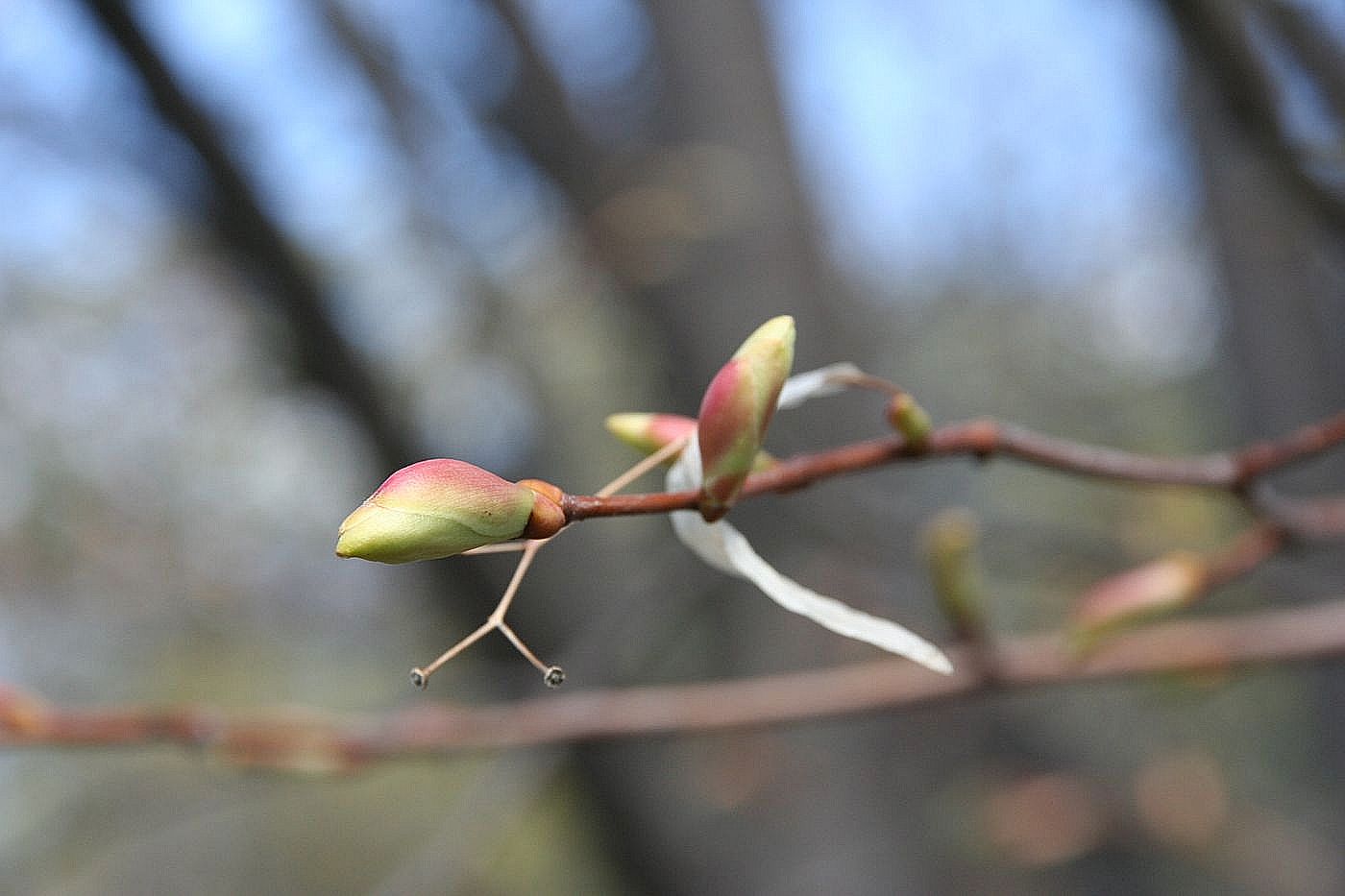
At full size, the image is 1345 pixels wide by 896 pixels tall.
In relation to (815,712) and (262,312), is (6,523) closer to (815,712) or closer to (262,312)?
(262,312)

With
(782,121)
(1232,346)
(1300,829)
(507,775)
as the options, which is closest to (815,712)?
(507,775)

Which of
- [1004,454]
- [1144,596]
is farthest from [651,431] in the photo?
[1144,596]

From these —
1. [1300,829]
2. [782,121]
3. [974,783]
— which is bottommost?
[1300,829]

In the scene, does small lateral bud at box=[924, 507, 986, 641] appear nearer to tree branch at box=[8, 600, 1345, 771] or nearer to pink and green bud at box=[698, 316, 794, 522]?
tree branch at box=[8, 600, 1345, 771]

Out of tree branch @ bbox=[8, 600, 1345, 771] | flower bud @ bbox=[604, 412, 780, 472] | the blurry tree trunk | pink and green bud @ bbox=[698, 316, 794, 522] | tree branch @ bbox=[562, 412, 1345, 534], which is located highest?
pink and green bud @ bbox=[698, 316, 794, 522]

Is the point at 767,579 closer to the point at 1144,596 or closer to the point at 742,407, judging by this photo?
the point at 742,407

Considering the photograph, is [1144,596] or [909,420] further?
[1144,596]

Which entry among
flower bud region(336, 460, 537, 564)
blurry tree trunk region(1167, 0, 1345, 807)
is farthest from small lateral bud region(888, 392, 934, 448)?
blurry tree trunk region(1167, 0, 1345, 807)
